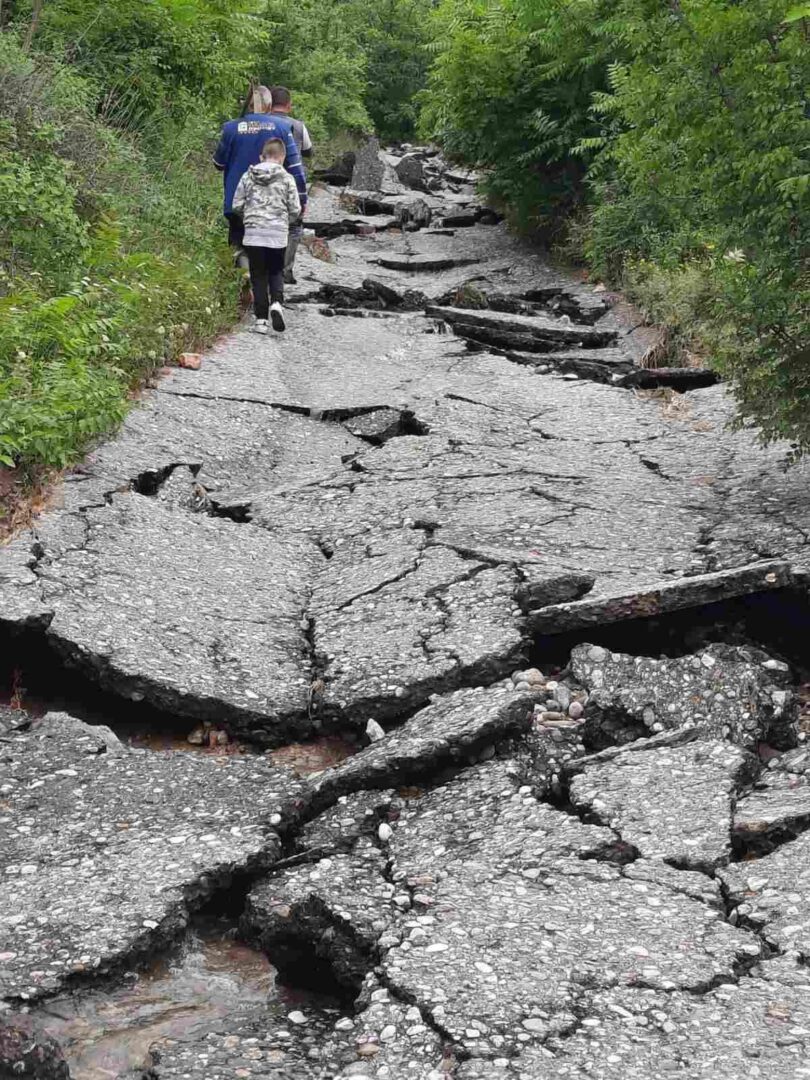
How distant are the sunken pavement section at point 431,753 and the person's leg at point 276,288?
8.43 ft

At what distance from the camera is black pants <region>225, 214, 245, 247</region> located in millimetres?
9938

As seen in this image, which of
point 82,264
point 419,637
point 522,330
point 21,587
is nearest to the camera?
point 419,637

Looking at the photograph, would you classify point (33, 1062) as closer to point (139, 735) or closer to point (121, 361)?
point (139, 735)

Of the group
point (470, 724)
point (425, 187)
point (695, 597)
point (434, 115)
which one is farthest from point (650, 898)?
point (425, 187)

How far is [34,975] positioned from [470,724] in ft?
5.09

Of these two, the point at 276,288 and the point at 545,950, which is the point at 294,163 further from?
the point at 545,950

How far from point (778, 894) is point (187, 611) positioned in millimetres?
A: 2705

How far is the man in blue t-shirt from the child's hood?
377 mm

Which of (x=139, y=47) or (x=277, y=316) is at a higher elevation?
(x=139, y=47)

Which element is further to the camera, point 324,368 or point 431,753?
point 324,368

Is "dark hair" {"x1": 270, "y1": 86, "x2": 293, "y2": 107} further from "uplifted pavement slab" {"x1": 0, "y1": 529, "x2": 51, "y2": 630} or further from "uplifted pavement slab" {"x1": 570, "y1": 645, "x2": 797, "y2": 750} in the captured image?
"uplifted pavement slab" {"x1": 570, "y1": 645, "x2": 797, "y2": 750}

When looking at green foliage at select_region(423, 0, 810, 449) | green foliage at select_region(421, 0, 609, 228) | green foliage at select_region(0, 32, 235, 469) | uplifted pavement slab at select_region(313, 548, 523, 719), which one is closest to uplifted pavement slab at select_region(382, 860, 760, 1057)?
uplifted pavement slab at select_region(313, 548, 523, 719)

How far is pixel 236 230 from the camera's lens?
10.1 m

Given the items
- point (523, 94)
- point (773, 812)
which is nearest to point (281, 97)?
point (523, 94)
